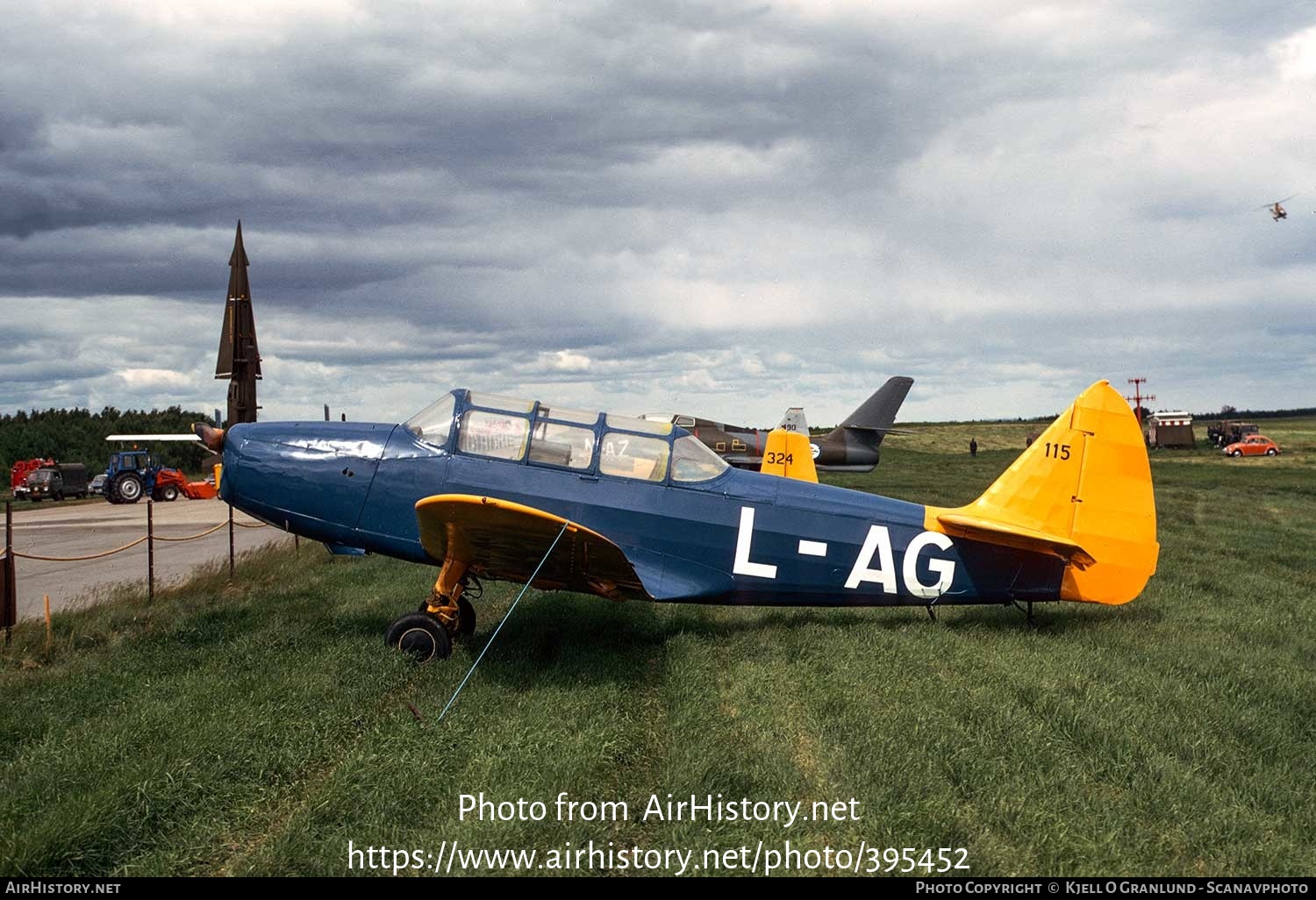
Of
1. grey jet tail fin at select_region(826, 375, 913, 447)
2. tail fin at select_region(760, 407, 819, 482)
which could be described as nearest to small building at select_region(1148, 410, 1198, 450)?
grey jet tail fin at select_region(826, 375, 913, 447)

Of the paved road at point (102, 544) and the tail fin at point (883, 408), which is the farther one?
the tail fin at point (883, 408)

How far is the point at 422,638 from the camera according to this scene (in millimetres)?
7094

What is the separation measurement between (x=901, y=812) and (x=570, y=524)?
9.86 feet

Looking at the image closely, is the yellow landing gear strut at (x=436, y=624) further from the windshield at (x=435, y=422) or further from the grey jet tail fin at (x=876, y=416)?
the grey jet tail fin at (x=876, y=416)

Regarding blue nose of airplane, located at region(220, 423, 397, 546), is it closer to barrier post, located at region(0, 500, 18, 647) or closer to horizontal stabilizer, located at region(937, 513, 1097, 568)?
barrier post, located at region(0, 500, 18, 647)

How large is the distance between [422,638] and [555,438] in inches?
77.4

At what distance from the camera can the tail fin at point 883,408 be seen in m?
30.0

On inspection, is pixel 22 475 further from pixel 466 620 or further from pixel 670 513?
pixel 670 513

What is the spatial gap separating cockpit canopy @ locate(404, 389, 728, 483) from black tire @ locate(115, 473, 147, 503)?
89.6ft

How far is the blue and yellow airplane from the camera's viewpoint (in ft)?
23.8

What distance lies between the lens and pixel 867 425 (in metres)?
30.6

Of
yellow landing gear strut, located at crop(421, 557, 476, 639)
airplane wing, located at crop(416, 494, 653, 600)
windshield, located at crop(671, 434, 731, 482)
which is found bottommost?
yellow landing gear strut, located at crop(421, 557, 476, 639)

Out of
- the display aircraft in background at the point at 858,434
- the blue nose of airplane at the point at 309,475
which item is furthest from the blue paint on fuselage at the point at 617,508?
the display aircraft in background at the point at 858,434

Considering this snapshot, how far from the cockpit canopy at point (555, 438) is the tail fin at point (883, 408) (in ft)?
78.1
